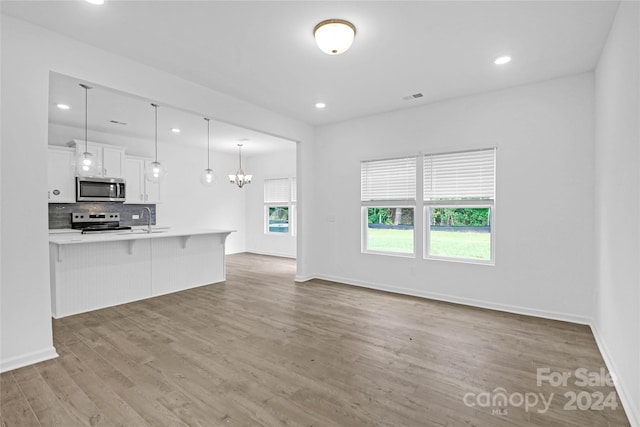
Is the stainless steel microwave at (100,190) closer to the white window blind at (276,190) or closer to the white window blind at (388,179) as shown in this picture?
the white window blind at (276,190)

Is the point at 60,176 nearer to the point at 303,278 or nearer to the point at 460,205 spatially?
the point at 303,278

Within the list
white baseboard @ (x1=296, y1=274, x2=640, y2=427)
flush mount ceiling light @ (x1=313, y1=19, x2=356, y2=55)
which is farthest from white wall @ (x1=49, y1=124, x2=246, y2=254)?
flush mount ceiling light @ (x1=313, y1=19, x2=356, y2=55)

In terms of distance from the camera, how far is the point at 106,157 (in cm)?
594

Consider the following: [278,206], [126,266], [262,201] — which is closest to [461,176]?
[126,266]

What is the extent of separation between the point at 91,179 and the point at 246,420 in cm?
584

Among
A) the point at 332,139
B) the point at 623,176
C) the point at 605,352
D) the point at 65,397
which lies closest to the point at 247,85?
the point at 332,139

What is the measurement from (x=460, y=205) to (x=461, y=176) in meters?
0.41

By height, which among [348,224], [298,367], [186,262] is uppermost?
[348,224]

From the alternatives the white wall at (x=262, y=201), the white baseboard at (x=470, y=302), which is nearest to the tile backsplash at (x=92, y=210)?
the white wall at (x=262, y=201)

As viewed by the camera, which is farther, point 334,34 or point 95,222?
point 95,222

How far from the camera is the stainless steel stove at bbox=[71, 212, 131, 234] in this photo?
5.76 m

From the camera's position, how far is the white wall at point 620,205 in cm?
190

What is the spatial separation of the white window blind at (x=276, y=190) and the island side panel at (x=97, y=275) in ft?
14.2

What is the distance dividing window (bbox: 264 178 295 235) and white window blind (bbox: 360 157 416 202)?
11.3 ft
